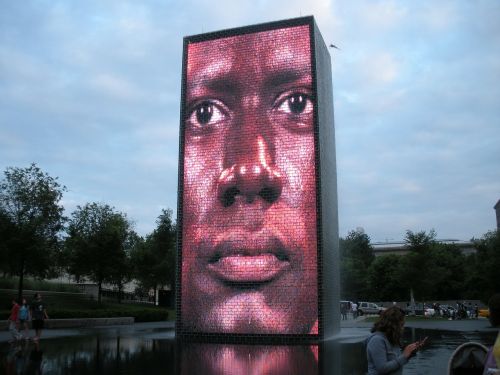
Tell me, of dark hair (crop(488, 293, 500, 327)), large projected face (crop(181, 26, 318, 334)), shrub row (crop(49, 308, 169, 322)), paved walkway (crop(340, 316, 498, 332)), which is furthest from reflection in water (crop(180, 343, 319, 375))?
shrub row (crop(49, 308, 169, 322))

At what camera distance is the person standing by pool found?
198 inches

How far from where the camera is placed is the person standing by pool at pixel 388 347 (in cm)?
502

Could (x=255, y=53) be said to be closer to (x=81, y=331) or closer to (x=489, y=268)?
(x=81, y=331)

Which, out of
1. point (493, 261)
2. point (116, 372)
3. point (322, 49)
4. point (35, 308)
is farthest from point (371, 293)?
point (116, 372)

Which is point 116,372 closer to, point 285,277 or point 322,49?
point 285,277

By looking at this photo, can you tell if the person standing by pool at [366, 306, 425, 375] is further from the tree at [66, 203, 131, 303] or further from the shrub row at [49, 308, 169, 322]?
the tree at [66, 203, 131, 303]

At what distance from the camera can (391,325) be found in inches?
203

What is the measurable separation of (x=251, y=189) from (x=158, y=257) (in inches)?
1264

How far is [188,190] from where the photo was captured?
2280 centimetres

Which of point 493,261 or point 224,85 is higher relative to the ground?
point 224,85

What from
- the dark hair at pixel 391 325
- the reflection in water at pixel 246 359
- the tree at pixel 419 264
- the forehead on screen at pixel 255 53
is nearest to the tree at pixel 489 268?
the tree at pixel 419 264

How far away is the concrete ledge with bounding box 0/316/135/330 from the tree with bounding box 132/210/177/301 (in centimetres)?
1573

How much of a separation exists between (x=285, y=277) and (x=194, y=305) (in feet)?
13.2

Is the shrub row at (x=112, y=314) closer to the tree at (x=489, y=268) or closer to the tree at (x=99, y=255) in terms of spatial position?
the tree at (x=99, y=255)
